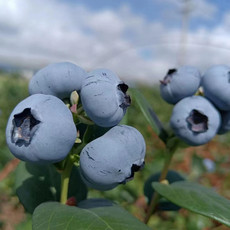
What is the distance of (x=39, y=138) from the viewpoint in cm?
54


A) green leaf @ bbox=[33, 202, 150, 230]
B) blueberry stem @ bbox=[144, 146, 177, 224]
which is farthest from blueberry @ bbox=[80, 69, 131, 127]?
blueberry stem @ bbox=[144, 146, 177, 224]

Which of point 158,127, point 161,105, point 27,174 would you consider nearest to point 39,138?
point 27,174

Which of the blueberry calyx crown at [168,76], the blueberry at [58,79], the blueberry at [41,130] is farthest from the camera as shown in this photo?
the blueberry calyx crown at [168,76]

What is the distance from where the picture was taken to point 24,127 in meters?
0.55

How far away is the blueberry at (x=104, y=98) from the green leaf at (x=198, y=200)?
0.80 feet

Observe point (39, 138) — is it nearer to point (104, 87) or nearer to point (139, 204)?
point (104, 87)

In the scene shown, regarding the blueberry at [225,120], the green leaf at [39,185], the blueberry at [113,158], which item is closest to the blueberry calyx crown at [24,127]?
the blueberry at [113,158]

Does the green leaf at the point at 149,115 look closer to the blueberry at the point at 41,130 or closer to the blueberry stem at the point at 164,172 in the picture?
the blueberry stem at the point at 164,172

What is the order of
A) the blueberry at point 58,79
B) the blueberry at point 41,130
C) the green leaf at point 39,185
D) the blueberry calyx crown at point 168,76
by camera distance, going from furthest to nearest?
1. the blueberry calyx crown at point 168,76
2. the green leaf at point 39,185
3. the blueberry at point 58,79
4. the blueberry at point 41,130

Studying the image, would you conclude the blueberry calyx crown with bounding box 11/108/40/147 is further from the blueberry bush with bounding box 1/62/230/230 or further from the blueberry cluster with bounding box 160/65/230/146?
the blueberry cluster with bounding box 160/65/230/146

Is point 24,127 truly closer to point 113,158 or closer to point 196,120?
point 113,158

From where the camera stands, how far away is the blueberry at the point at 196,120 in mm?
835

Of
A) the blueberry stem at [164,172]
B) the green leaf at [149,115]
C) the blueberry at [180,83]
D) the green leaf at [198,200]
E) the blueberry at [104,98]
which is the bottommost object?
the blueberry stem at [164,172]

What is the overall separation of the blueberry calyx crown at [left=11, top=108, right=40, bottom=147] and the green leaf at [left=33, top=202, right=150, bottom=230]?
142 mm
